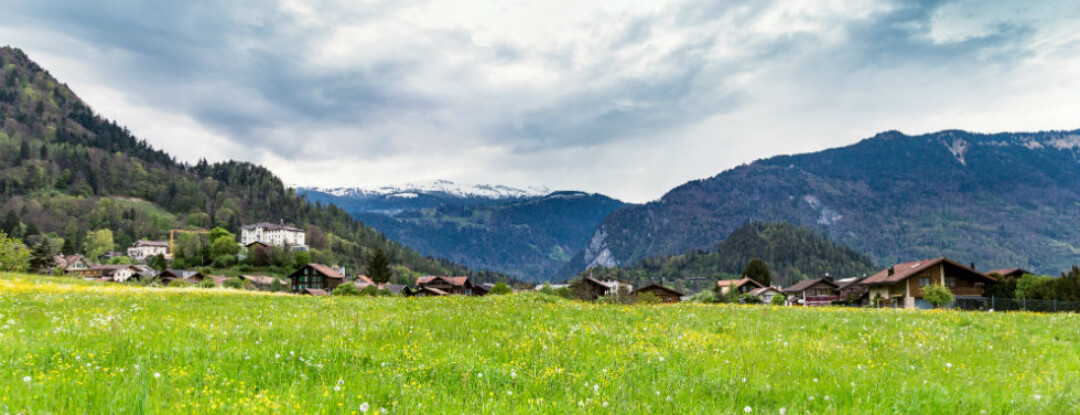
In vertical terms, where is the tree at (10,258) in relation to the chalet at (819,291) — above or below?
above

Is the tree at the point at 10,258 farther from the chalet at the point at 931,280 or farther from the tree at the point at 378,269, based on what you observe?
the chalet at the point at 931,280

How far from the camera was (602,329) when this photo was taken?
1447 cm

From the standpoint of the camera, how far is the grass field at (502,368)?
23.1 feet

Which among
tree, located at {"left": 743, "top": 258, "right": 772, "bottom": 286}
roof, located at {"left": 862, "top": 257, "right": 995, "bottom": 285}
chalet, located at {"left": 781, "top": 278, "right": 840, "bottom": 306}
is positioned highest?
roof, located at {"left": 862, "top": 257, "right": 995, "bottom": 285}

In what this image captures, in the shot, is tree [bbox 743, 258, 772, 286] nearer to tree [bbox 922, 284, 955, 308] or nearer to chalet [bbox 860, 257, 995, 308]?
chalet [bbox 860, 257, 995, 308]

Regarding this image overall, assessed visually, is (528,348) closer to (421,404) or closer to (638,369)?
(638,369)

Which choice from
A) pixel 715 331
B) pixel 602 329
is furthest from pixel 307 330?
pixel 715 331

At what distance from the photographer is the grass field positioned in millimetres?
7047

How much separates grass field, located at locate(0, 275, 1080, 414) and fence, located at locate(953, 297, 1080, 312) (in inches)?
1937

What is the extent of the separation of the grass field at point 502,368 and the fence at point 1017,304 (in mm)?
49188

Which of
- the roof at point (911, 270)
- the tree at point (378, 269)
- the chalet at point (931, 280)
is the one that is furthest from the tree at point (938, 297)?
the tree at point (378, 269)

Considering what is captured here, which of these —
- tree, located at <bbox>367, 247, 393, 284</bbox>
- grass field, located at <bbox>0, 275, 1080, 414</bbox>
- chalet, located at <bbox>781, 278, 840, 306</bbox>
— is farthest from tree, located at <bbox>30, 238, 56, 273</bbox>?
chalet, located at <bbox>781, 278, 840, 306</bbox>

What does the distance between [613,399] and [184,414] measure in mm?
4786

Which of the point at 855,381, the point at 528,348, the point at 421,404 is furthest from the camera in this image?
the point at 528,348
